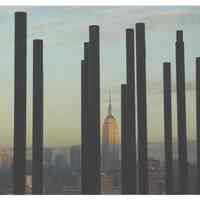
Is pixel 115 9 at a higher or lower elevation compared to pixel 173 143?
higher

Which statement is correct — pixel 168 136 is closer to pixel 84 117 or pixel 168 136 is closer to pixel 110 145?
pixel 110 145

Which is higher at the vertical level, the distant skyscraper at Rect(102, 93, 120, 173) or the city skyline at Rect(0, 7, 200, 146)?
the city skyline at Rect(0, 7, 200, 146)

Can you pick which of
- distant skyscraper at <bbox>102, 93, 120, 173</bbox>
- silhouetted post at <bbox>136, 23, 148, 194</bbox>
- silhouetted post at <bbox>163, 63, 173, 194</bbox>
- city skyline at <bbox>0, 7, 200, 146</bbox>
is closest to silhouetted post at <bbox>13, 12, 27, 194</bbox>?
city skyline at <bbox>0, 7, 200, 146</bbox>

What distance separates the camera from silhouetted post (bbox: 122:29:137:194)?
2.33 m

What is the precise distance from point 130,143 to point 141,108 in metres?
0.18

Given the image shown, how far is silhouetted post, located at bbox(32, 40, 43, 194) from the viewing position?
7.59 feet

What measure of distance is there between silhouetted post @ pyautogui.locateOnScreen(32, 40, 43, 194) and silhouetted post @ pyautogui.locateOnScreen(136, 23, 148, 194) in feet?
1.55

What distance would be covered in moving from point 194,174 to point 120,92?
0.53 meters

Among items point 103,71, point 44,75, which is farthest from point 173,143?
point 44,75

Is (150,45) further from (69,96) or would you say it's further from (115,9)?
(69,96)

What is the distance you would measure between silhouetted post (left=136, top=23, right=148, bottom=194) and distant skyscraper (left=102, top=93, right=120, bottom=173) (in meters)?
0.12

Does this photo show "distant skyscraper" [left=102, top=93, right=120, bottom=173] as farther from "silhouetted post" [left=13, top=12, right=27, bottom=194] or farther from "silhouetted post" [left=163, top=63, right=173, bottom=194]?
"silhouetted post" [left=13, top=12, right=27, bottom=194]

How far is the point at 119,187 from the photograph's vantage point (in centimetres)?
232

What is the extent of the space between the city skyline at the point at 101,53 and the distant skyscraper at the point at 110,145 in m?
0.04
